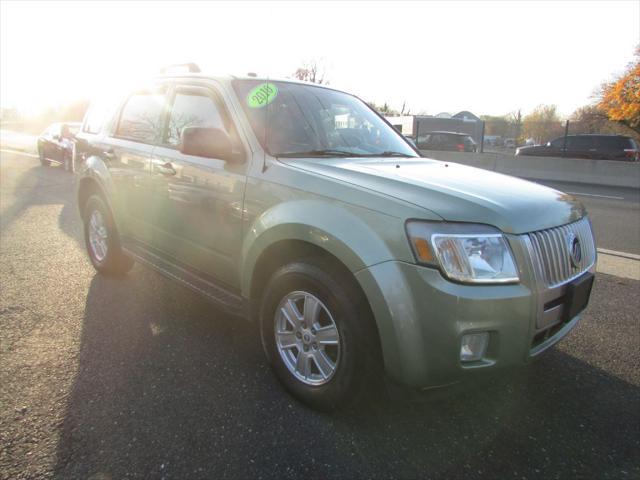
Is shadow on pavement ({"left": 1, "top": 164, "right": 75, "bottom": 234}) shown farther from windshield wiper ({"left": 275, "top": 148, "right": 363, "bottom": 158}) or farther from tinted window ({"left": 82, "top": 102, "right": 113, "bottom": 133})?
windshield wiper ({"left": 275, "top": 148, "right": 363, "bottom": 158})

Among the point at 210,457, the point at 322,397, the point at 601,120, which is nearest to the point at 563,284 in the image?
the point at 322,397

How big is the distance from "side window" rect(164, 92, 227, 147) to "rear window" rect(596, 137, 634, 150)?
20135 millimetres

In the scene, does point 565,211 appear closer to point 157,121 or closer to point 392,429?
point 392,429

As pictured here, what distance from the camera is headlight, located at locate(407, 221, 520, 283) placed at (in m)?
2.12

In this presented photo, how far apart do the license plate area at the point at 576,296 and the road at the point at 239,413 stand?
489mm

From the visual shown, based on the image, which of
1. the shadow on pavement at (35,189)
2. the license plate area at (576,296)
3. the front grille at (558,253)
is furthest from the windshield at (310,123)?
the shadow on pavement at (35,189)

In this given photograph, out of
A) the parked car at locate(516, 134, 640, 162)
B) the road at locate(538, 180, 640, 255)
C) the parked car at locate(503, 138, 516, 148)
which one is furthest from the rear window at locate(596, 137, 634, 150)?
the parked car at locate(503, 138, 516, 148)

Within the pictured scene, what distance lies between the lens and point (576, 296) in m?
2.52

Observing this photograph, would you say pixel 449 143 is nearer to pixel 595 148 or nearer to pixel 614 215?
pixel 595 148

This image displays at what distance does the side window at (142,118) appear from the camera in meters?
3.91

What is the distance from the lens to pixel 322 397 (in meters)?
2.59

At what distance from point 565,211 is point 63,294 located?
13.2 ft

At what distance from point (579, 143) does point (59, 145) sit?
63.7ft

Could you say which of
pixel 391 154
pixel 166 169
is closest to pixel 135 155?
pixel 166 169
